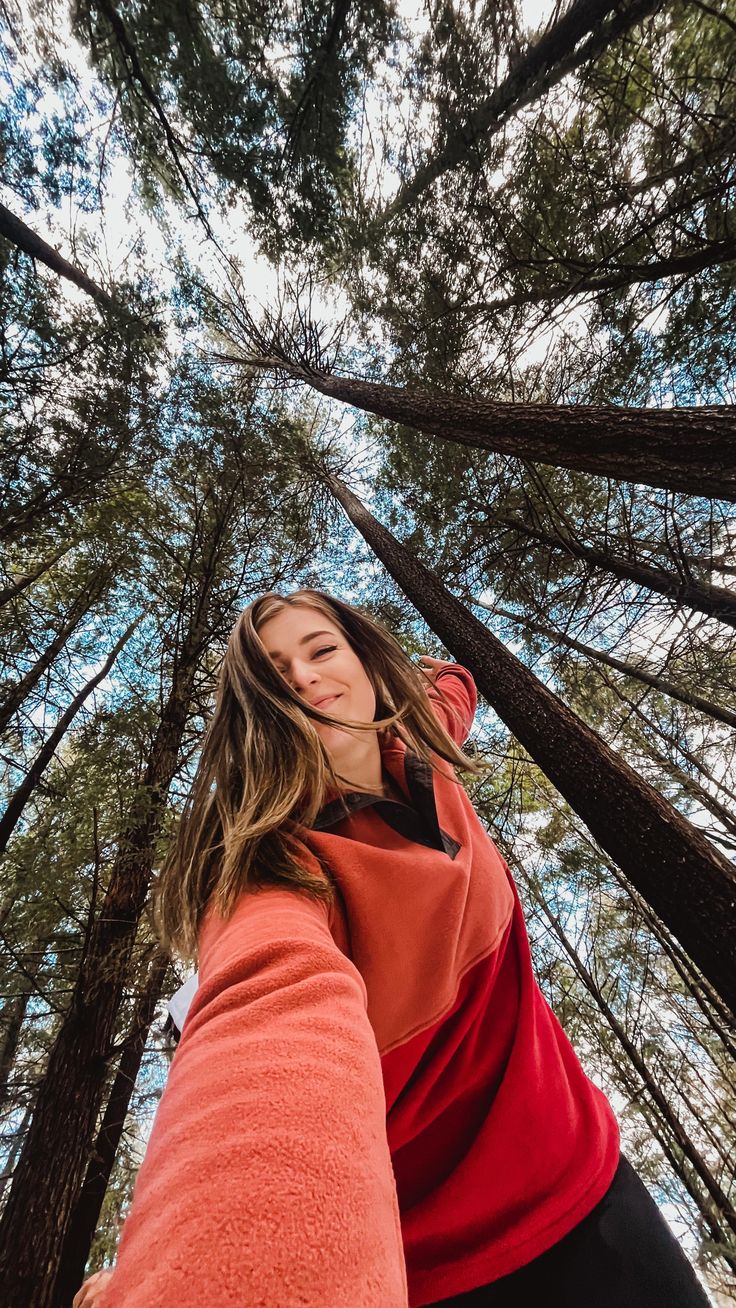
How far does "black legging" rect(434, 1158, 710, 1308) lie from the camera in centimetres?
123

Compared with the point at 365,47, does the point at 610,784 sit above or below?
below

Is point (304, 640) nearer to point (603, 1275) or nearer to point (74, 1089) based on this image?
point (603, 1275)

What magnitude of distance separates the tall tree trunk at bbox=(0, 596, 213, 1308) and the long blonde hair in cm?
213

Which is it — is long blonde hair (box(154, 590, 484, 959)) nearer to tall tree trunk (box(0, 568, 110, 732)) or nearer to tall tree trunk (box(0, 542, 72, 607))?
tall tree trunk (box(0, 568, 110, 732))

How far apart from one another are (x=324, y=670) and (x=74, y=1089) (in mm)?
3069

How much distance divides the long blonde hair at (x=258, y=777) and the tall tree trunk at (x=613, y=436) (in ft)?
5.48

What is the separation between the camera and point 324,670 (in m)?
2.16

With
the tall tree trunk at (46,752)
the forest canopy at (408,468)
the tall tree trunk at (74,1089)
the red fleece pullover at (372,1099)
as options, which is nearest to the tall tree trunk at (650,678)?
the forest canopy at (408,468)

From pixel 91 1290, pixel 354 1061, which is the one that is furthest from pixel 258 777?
pixel 91 1290

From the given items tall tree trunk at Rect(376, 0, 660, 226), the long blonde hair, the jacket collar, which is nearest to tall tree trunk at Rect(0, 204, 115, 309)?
tall tree trunk at Rect(376, 0, 660, 226)

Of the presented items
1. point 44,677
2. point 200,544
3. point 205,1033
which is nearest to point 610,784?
point 205,1033

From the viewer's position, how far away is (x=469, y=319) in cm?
575

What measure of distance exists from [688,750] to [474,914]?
18.8ft

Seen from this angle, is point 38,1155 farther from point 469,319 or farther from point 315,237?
point 315,237
